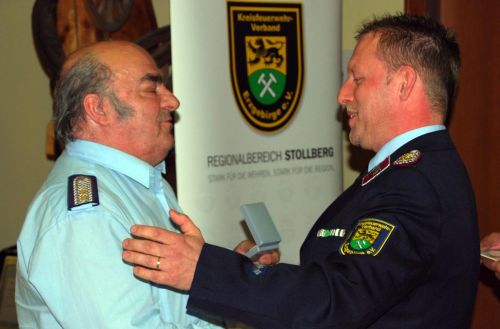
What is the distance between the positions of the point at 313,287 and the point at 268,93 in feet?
5.28

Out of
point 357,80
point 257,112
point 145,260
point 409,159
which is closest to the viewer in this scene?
point 145,260

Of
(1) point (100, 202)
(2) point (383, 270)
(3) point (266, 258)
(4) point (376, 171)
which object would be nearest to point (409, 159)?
(4) point (376, 171)

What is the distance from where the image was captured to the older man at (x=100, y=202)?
156 cm

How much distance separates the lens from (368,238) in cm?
147

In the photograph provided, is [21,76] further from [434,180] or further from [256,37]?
[434,180]

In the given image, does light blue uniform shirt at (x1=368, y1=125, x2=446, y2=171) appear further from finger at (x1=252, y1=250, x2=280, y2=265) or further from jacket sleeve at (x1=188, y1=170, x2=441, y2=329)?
finger at (x1=252, y1=250, x2=280, y2=265)

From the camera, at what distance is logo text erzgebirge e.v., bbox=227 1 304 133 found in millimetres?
2842

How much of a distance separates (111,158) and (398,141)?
29.1 inches

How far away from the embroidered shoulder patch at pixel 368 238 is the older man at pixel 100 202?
48 centimetres

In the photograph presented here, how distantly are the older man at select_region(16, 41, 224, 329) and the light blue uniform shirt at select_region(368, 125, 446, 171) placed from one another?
612 millimetres

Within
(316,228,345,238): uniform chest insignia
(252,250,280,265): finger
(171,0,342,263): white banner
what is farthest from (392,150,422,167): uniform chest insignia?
(171,0,342,263): white banner

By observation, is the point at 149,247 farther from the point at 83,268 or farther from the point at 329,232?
the point at 329,232

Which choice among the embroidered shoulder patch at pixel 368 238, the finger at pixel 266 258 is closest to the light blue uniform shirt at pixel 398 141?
the embroidered shoulder patch at pixel 368 238

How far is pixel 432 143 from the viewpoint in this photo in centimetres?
170
